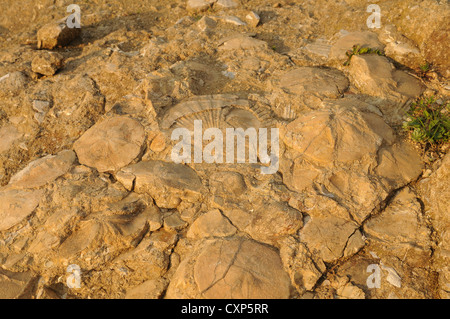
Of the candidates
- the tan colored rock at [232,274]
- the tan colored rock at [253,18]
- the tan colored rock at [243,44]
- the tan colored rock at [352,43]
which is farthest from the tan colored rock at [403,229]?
the tan colored rock at [253,18]

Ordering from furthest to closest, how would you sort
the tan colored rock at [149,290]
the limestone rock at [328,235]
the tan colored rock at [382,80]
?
the tan colored rock at [382,80], the limestone rock at [328,235], the tan colored rock at [149,290]

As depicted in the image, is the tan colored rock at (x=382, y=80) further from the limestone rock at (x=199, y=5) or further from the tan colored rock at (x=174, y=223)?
the limestone rock at (x=199, y=5)

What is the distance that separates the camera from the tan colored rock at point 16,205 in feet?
10.3

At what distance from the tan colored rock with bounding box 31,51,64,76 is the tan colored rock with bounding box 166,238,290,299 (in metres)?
3.07

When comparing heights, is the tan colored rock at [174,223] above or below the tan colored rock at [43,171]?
below

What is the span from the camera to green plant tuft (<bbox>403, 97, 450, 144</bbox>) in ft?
11.1

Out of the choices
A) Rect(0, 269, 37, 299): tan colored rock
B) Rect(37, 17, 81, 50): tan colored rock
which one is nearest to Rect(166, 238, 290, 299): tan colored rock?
Rect(0, 269, 37, 299): tan colored rock

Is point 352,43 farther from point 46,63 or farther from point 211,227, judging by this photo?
point 46,63

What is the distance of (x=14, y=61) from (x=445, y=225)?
5149 millimetres

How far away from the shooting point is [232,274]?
8.58 feet

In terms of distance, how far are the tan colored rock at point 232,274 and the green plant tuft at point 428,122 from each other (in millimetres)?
1810

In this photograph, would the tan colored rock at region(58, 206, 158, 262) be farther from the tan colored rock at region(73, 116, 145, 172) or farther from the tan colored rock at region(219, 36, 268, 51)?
the tan colored rock at region(219, 36, 268, 51)

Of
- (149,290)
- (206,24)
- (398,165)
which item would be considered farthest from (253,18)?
(149,290)

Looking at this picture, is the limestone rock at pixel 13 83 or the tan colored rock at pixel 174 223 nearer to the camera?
the tan colored rock at pixel 174 223
